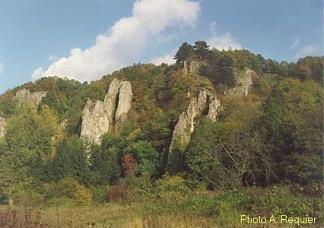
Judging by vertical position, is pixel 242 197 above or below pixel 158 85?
below

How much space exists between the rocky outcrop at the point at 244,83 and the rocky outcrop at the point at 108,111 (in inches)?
871

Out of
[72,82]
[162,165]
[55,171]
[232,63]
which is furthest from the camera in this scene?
[72,82]

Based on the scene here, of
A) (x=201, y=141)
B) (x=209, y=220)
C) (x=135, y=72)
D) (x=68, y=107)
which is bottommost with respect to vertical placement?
(x=209, y=220)

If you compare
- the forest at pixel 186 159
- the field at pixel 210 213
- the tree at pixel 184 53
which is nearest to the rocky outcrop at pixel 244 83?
the forest at pixel 186 159

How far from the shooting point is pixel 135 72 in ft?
370

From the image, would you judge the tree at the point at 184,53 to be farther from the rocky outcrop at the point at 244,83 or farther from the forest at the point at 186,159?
the rocky outcrop at the point at 244,83

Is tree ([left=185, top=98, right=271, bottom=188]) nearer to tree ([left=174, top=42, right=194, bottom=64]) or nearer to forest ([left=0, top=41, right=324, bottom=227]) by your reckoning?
forest ([left=0, top=41, right=324, bottom=227])

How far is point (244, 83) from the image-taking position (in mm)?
92500

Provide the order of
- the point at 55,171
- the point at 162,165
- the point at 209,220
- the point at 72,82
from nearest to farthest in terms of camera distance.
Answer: the point at 209,220 → the point at 55,171 → the point at 162,165 → the point at 72,82

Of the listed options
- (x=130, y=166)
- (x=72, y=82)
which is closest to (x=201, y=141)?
(x=130, y=166)

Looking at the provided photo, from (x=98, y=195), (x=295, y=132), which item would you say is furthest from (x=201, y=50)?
(x=98, y=195)

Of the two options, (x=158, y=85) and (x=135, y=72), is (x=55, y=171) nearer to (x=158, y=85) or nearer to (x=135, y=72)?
(x=158, y=85)

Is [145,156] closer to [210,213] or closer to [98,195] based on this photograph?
[98,195]

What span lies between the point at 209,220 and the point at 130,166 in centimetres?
5253
